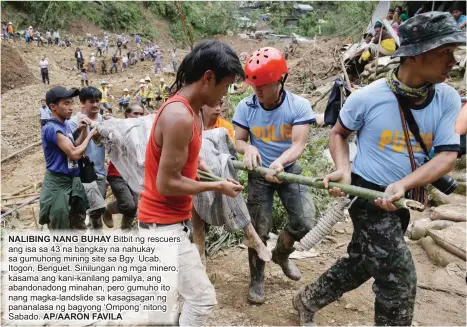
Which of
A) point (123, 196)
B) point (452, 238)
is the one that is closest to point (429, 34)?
point (452, 238)

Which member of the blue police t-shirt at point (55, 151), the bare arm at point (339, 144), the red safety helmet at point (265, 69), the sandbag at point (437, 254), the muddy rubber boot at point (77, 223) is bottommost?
the sandbag at point (437, 254)

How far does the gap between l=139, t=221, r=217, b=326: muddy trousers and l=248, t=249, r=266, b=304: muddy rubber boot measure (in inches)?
42.3

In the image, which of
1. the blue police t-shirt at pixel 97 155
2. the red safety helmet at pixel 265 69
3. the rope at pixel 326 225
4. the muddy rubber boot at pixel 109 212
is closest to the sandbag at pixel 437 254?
the rope at pixel 326 225

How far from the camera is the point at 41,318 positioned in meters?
3.33

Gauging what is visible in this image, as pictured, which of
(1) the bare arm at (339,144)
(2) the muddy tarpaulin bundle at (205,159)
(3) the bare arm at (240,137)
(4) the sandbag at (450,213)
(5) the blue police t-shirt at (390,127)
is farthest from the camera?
(4) the sandbag at (450,213)

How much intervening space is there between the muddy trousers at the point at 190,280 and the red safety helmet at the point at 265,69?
4.09 ft

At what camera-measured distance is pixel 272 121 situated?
3348mm

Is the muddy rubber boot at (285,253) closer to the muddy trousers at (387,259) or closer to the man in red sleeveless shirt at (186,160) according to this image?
the muddy trousers at (387,259)

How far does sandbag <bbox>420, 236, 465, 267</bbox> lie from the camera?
4.16 m

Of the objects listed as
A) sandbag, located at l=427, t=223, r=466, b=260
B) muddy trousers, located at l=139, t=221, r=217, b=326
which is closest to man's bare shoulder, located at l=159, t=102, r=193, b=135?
muddy trousers, located at l=139, t=221, r=217, b=326

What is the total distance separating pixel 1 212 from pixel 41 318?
4172 mm

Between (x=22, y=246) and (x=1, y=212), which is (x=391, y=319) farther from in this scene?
(x=1, y=212)

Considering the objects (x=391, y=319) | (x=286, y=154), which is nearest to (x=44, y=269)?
(x=286, y=154)

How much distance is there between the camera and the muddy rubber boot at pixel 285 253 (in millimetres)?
3434
